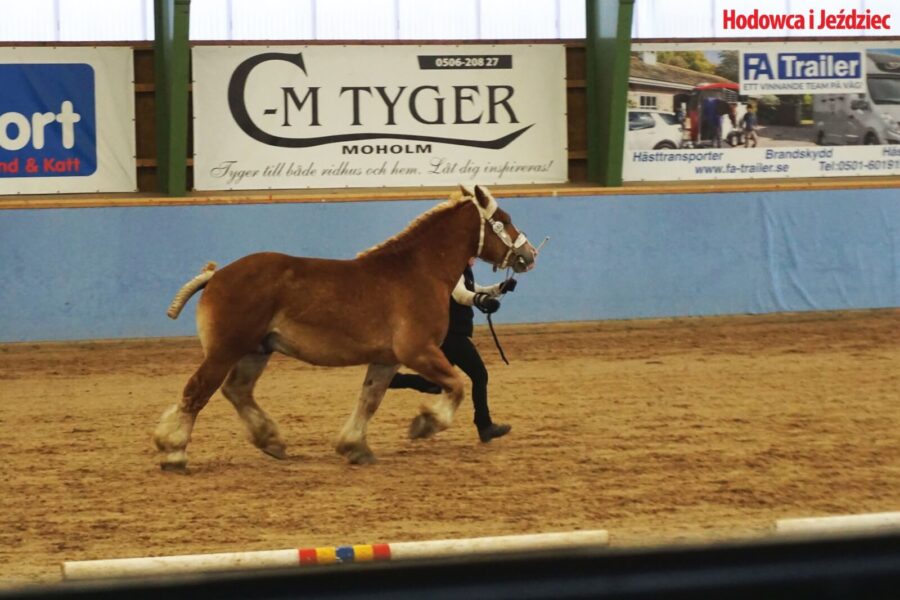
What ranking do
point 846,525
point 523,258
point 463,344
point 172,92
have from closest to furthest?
1. point 846,525
2. point 523,258
3. point 463,344
4. point 172,92

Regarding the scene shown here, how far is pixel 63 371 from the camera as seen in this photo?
13469mm

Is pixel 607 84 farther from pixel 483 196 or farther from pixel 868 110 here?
pixel 483 196

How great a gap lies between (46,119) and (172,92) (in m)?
1.74

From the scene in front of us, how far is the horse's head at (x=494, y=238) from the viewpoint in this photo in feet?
28.6

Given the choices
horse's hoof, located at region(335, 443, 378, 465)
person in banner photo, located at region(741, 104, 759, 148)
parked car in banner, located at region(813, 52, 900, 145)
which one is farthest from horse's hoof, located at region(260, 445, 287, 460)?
parked car in banner, located at region(813, 52, 900, 145)

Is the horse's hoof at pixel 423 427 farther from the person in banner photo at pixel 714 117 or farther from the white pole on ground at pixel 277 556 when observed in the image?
the person in banner photo at pixel 714 117

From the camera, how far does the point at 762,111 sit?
697 inches

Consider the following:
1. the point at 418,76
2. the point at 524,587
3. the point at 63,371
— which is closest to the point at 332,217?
the point at 418,76

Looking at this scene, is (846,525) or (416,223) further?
(416,223)

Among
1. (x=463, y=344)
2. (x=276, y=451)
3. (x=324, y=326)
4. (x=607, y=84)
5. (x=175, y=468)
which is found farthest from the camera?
(x=607, y=84)

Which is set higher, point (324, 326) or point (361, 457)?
point (324, 326)

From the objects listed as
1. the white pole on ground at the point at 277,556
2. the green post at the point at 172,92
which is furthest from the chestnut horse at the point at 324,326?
the green post at the point at 172,92

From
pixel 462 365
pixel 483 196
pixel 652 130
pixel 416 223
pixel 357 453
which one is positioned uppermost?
pixel 652 130

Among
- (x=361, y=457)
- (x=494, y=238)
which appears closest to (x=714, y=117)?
(x=494, y=238)
